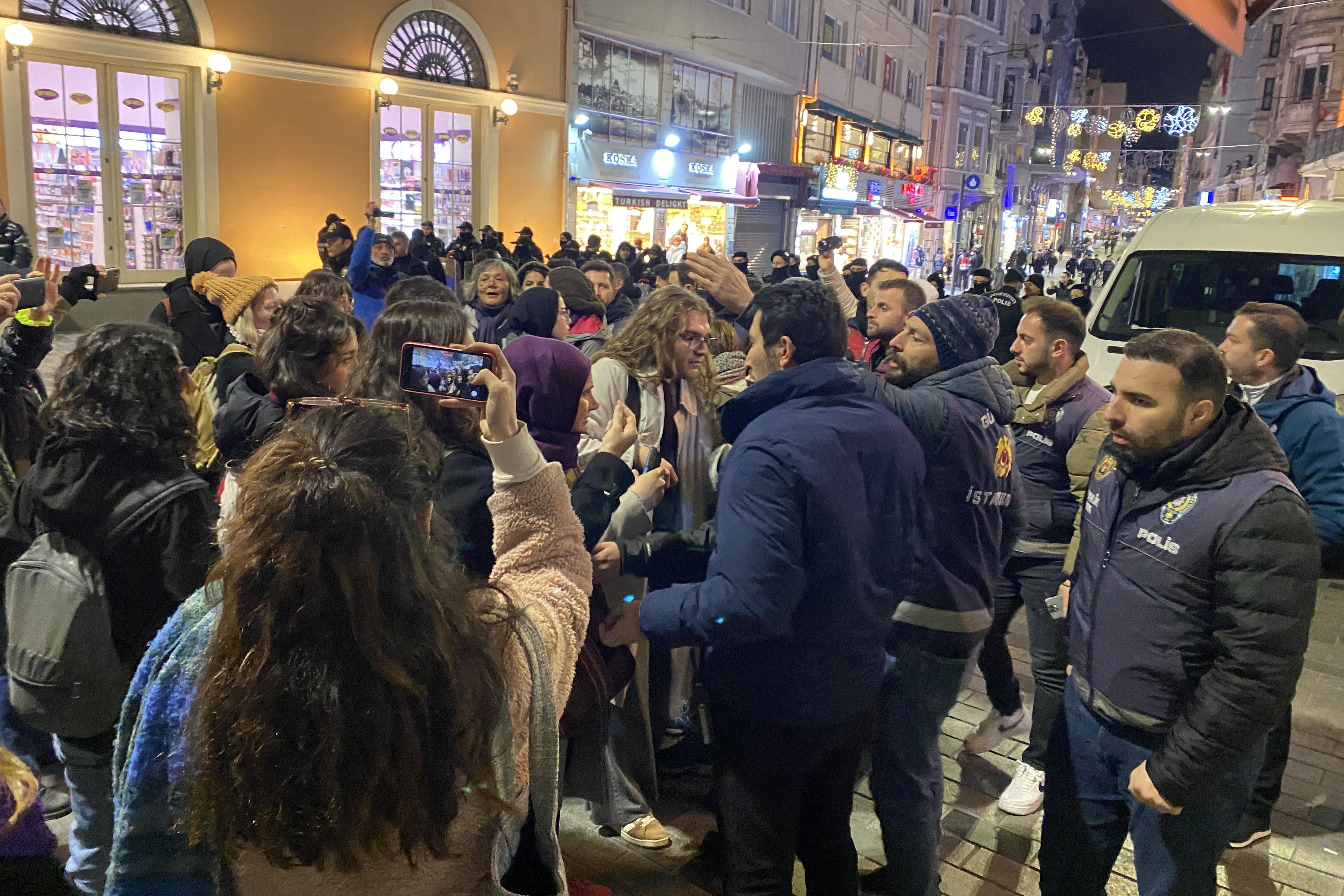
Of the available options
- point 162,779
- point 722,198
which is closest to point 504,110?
point 722,198

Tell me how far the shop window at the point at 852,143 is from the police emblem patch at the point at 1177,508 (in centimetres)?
3265

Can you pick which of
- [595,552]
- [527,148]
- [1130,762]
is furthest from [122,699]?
[527,148]

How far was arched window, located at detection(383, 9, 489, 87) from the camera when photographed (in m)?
17.1

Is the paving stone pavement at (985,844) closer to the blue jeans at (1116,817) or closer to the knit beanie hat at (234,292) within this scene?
the blue jeans at (1116,817)

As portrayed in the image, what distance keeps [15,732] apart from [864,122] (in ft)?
118

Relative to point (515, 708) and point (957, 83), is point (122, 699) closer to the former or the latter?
point (515, 708)

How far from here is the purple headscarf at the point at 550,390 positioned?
2.85 meters

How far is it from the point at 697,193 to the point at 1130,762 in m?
24.1

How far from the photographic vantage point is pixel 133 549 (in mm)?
2645

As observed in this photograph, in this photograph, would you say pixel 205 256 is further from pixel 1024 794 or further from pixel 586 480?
pixel 1024 794

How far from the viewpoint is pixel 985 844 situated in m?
3.91

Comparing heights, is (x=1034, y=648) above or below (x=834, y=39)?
below

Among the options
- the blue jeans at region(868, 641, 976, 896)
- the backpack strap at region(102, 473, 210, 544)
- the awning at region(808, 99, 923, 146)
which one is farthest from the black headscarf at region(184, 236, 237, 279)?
the awning at region(808, 99, 923, 146)

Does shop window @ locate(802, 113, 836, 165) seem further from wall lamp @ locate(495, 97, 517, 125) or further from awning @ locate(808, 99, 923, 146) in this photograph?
wall lamp @ locate(495, 97, 517, 125)
